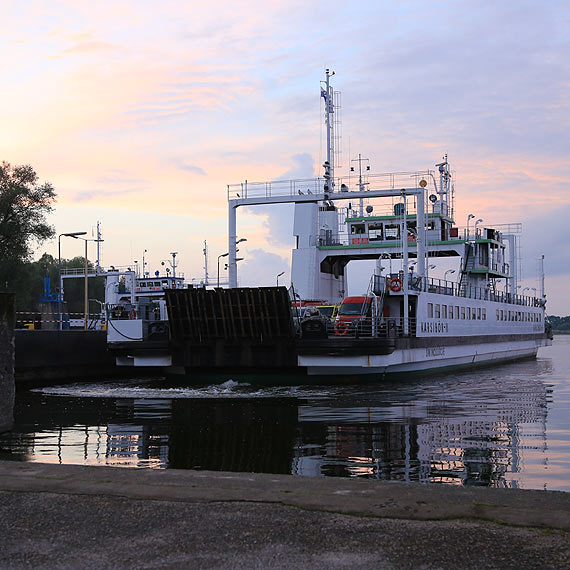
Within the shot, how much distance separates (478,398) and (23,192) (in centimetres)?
4309

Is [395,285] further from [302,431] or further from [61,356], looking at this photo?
[302,431]

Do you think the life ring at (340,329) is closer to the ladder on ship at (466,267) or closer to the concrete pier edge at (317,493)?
the ladder on ship at (466,267)

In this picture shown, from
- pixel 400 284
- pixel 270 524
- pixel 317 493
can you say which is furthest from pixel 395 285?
pixel 270 524

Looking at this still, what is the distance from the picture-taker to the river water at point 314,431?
35.6 feet

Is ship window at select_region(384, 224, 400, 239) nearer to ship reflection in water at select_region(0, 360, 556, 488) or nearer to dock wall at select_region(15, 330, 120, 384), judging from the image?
ship reflection in water at select_region(0, 360, 556, 488)

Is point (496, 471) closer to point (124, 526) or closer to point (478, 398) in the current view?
point (124, 526)

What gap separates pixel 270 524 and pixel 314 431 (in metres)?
9.47

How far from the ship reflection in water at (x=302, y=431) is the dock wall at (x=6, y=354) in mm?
772

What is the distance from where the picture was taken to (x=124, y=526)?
5.37 m

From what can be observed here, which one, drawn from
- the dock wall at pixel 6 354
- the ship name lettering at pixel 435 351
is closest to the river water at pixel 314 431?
the dock wall at pixel 6 354

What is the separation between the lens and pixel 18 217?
183ft

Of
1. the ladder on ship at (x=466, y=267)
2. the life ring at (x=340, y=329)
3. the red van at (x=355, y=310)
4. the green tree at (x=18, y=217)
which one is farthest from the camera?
the green tree at (x=18, y=217)

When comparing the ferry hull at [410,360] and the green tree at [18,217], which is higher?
the green tree at [18,217]

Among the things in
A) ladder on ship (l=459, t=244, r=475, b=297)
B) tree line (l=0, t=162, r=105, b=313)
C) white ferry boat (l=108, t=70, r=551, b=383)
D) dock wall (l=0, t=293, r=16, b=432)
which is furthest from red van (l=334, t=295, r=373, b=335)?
tree line (l=0, t=162, r=105, b=313)
